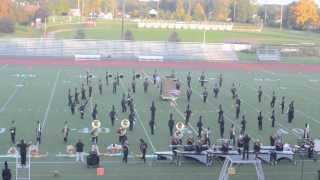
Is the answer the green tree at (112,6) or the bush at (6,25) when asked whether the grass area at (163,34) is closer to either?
the bush at (6,25)

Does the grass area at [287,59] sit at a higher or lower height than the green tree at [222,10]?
lower

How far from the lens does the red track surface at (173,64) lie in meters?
51.4

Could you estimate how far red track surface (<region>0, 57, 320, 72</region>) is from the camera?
51.4m

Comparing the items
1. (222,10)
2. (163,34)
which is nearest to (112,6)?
(222,10)

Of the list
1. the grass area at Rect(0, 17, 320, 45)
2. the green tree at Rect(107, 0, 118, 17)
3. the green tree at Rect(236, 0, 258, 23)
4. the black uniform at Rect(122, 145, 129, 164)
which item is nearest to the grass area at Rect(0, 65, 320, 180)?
the black uniform at Rect(122, 145, 129, 164)

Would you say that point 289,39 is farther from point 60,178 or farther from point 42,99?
point 60,178

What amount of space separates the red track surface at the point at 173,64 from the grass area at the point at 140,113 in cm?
519

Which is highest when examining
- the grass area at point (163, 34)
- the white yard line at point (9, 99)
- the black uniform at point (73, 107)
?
the grass area at point (163, 34)

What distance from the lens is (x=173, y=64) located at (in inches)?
2140

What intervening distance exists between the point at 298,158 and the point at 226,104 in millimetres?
11145

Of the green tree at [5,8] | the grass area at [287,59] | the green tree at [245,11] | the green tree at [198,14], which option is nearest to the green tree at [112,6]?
the green tree at [198,14]

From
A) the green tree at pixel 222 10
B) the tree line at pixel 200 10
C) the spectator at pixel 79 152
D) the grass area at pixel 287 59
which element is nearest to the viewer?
the spectator at pixel 79 152

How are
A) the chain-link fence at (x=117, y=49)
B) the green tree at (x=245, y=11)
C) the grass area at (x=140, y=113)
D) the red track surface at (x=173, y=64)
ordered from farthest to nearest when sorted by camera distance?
the green tree at (x=245, y=11), the chain-link fence at (x=117, y=49), the red track surface at (x=173, y=64), the grass area at (x=140, y=113)

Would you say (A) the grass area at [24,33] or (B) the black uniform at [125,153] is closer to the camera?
(B) the black uniform at [125,153]
